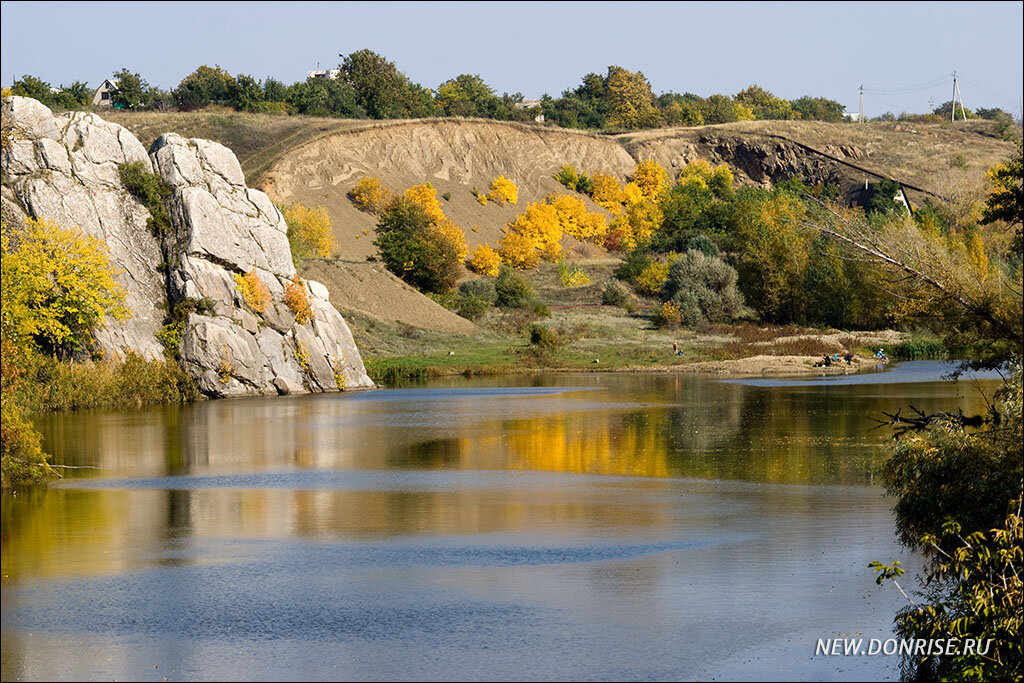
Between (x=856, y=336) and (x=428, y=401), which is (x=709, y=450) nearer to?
(x=428, y=401)

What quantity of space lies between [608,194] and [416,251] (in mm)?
41376

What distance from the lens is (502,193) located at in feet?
369

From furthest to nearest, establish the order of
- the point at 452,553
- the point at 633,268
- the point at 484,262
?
1. the point at 484,262
2. the point at 633,268
3. the point at 452,553

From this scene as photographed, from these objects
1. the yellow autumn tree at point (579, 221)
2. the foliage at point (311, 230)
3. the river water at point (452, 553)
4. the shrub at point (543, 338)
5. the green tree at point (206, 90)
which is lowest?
the river water at point (452, 553)

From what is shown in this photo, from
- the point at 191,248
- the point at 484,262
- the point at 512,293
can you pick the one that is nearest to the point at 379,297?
the point at 512,293

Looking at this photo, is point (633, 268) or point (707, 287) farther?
point (633, 268)

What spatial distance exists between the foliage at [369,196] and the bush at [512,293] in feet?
66.5

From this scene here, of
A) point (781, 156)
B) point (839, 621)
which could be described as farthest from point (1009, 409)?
point (781, 156)

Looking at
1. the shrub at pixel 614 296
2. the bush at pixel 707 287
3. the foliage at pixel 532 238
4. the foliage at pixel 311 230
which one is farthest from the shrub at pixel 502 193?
the bush at pixel 707 287

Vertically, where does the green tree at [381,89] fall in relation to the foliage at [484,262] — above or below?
above

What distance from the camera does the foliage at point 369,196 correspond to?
10119cm

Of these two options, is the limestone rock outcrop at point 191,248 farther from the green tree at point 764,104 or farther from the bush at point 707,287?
the green tree at point 764,104

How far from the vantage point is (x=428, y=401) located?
49.2m

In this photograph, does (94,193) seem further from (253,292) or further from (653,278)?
(653,278)
